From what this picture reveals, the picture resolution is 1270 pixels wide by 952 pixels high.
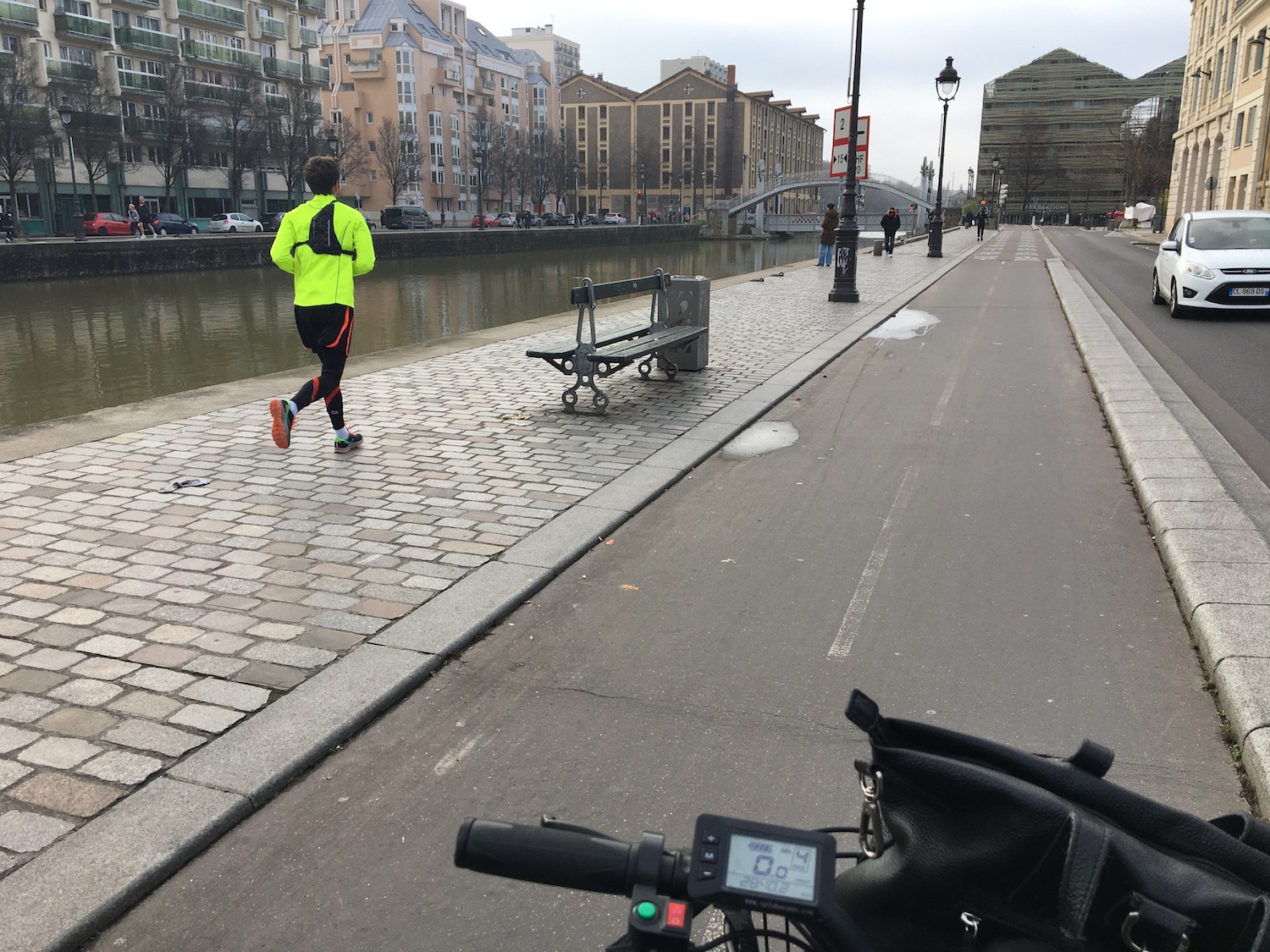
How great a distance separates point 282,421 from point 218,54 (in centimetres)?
7277

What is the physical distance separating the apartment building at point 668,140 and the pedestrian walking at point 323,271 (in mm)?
121011

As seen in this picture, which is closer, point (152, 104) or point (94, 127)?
point (94, 127)

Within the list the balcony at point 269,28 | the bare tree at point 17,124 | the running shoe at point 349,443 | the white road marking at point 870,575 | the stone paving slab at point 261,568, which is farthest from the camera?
the balcony at point 269,28

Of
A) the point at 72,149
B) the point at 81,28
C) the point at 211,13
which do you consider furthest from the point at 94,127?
the point at 211,13

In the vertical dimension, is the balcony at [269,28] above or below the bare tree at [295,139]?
above

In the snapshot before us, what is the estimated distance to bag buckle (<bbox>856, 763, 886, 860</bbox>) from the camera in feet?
4.28

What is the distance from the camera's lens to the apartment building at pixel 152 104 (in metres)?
52.1

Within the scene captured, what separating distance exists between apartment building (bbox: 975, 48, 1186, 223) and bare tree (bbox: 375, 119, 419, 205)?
216 ft

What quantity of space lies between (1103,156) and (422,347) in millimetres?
131993

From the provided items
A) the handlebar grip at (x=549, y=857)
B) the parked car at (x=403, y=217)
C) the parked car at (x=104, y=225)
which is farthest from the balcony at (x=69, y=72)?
the handlebar grip at (x=549, y=857)

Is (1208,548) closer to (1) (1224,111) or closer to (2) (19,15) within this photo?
(1) (1224,111)

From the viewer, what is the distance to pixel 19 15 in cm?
5541

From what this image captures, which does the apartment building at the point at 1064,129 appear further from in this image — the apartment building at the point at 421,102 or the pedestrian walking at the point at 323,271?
the pedestrian walking at the point at 323,271

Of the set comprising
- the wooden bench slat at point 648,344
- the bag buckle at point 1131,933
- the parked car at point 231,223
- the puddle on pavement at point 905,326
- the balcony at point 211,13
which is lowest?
the puddle on pavement at point 905,326
